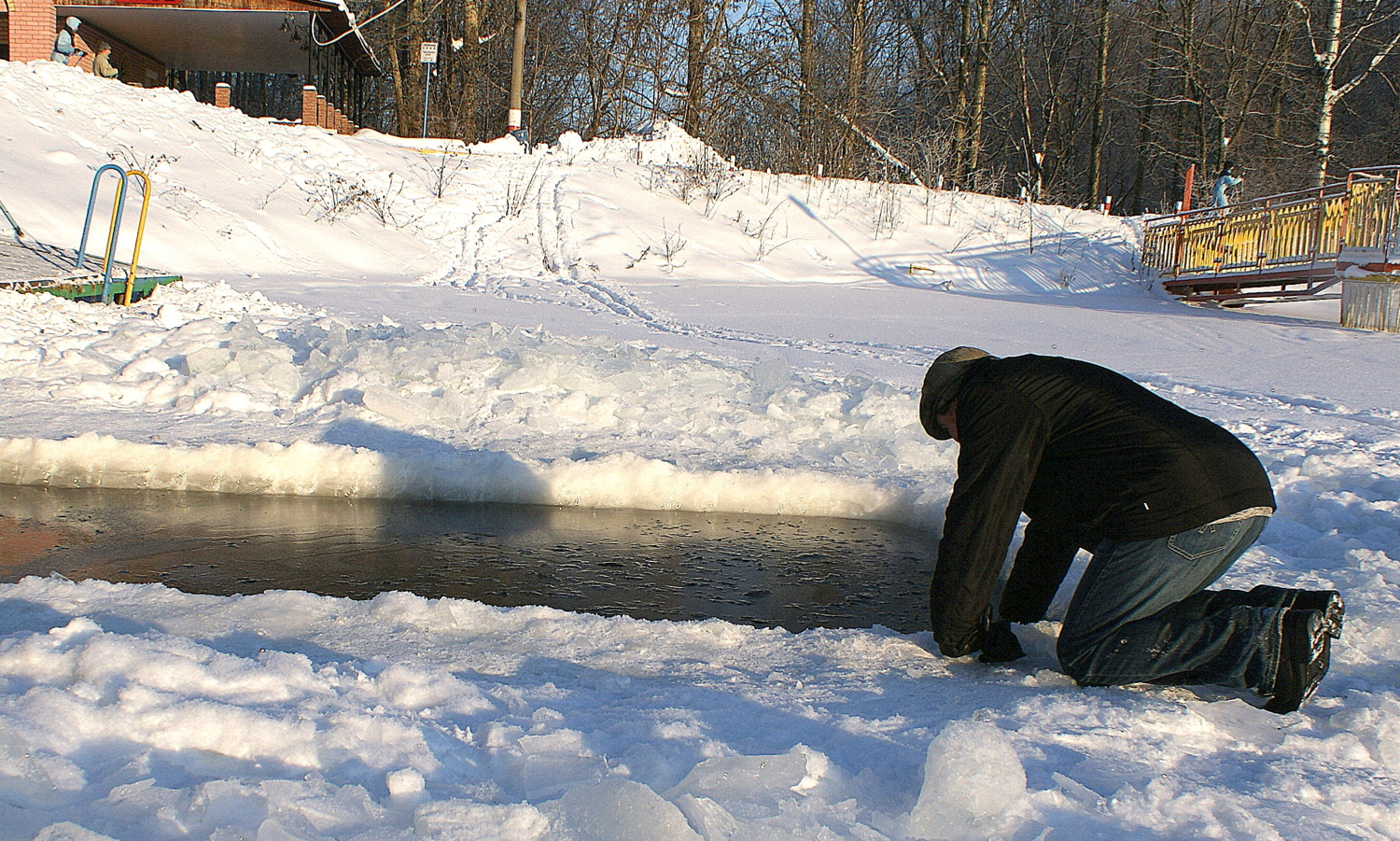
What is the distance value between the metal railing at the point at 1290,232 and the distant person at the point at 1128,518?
10554mm

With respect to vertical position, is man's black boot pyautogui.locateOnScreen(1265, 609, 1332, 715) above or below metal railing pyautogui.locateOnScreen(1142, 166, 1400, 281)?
below

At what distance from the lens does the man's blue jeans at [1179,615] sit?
2545 millimetres

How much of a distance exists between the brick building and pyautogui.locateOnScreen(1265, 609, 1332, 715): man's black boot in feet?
72.0

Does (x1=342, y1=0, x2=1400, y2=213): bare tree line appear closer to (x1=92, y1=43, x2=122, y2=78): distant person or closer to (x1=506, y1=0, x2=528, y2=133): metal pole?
(x1=506, y1=0, x2=528, y2=133): metal pole

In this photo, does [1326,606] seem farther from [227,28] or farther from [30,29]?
[227,28]

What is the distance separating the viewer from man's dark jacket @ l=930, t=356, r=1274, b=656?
2586 mm

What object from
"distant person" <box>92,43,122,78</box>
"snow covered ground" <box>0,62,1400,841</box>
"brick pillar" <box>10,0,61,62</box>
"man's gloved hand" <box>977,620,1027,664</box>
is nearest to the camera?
"snow covered ground" <box>0,62,1400,841</box>

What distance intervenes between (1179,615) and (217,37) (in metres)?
27.2

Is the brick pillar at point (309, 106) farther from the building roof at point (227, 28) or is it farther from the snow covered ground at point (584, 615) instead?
the snow covered ground at point (584, 615)

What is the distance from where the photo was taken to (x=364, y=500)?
5.23 metres

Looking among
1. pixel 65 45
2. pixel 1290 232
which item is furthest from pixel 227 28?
pixel 1290 232

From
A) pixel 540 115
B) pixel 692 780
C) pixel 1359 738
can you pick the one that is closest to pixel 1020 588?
pixel 1359 738

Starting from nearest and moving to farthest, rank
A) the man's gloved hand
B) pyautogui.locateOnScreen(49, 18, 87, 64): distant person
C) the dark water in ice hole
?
the man's gloved hand < the dark water in ice hole < pyautogui.locateOnScreen(49, 18, 87, 64): distant person

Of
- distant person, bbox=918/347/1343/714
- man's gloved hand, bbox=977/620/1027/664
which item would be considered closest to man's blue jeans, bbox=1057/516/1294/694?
distant person, bbox=918/347/1343/714
